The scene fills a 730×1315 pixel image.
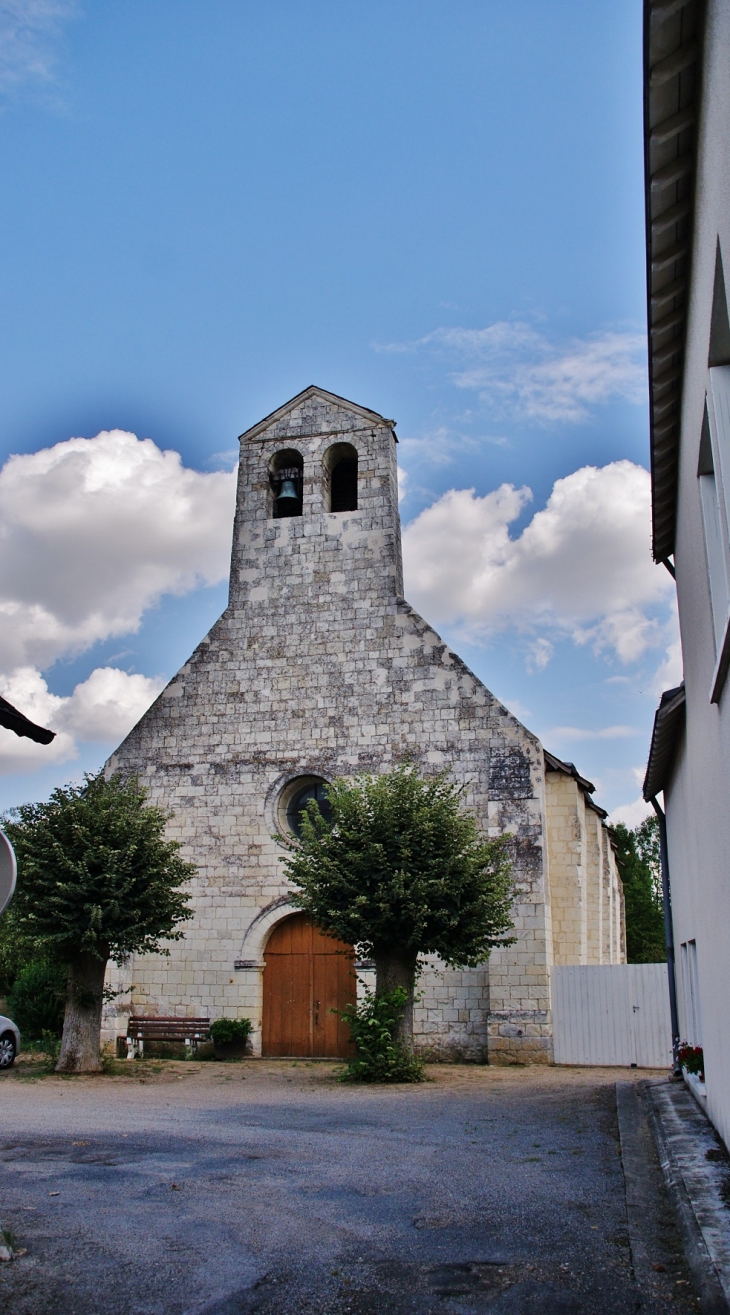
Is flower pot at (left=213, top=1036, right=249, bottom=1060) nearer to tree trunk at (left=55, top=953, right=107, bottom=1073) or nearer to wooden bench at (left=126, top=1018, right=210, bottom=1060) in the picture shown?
wooden bench at (left=126, top=1018, right=210, bottom=1060)

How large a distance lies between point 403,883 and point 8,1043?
6.54m

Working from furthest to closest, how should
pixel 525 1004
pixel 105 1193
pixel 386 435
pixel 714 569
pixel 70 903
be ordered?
pixel 386 435 → pixel 525 1004 → pixel 70 903 → pixel 105 1193 → pixel 714 569

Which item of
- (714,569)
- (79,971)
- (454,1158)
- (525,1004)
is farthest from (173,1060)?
(714,569)

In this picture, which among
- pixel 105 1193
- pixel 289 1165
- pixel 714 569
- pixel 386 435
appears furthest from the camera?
pixel 386 435

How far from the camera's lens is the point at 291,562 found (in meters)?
19.5

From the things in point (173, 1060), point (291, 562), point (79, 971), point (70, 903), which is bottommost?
point (173, 1060)

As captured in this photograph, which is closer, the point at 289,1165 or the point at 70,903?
the point at 289,1165

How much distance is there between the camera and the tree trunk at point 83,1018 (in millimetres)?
14164

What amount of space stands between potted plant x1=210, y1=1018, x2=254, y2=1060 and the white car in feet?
10.3

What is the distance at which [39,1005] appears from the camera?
63.1ft

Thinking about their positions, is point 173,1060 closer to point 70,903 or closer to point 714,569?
point 70,903

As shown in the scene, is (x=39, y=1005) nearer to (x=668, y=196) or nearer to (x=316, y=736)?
(x=316, y=736)

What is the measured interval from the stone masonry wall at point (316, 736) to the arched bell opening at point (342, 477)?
27 centimetres

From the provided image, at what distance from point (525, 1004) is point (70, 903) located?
6962 millimetres
